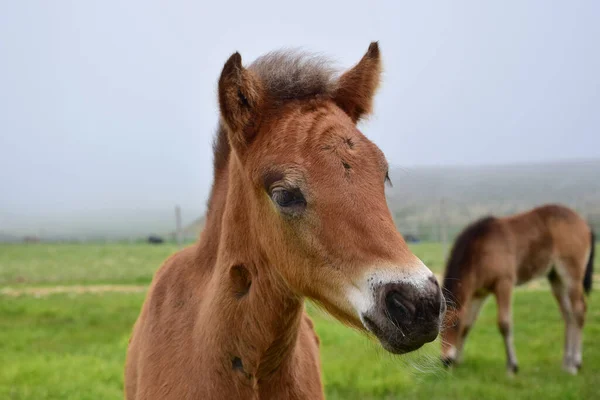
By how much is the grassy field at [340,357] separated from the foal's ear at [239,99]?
1081 millimetres

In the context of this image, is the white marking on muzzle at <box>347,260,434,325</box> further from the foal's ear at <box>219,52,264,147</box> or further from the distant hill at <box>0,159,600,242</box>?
the distant hill at <box>0,159,600,242</box>

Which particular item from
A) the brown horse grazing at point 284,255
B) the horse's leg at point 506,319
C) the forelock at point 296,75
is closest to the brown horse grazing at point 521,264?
the horse's leg at point 506,319

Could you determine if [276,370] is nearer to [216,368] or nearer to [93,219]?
[216,368]

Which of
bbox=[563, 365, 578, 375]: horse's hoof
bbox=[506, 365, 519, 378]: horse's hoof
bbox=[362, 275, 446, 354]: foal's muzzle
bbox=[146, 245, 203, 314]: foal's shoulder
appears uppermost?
bbox=[362, 275, 446, 354]: foal's muzzle

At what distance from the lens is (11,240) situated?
A: 1617 inches

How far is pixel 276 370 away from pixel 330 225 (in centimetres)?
86

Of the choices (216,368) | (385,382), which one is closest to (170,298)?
(216,368)

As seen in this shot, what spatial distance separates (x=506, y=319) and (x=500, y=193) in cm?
3370

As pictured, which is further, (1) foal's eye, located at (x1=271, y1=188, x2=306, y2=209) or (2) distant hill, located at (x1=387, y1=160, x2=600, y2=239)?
(2) distant hill, located at (x1=387, y1=160, x2=600, y2=239)

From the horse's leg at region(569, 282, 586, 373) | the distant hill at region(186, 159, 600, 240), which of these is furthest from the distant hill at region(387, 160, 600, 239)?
the horse's leg at region(569, 282, 586, 373)

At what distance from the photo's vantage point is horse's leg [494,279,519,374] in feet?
26.3

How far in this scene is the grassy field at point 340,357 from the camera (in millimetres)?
6539

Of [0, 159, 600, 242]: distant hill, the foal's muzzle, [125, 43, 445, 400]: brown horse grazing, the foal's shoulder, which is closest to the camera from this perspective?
the foal's muzzle

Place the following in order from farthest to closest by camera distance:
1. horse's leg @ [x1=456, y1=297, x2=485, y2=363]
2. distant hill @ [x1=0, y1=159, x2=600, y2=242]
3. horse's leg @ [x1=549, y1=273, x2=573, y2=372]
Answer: distant hill @ [x1=0, y1=159, x2=600, y2=242] → horse's leg @ [x1=549, y1=273, x2=573, y2=372] → horse's leg @ [x1=456, y1=297, x2=485, y2=363]
